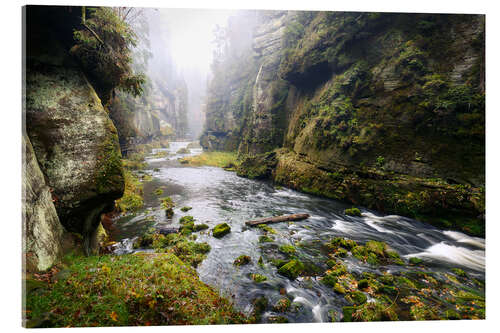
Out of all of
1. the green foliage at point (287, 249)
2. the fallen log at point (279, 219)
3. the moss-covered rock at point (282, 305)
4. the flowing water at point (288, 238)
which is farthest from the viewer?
the fallen log at point (279, 219)

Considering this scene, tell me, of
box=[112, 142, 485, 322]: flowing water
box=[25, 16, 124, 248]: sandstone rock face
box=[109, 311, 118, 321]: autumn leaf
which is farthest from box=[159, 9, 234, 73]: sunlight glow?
box=[112, 142, 485, 322]: flowing water

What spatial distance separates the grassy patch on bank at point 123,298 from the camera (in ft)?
8.71

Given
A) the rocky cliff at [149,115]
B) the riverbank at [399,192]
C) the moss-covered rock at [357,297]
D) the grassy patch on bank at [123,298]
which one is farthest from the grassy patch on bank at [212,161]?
the moss-covered rock at [357,297]

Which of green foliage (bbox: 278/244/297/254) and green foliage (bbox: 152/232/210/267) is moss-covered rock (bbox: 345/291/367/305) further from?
green foliage (bbox: 152/232/210/267)

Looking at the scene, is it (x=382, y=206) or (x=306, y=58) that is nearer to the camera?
(x=382, y=206)

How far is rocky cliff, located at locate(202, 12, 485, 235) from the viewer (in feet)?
17.8

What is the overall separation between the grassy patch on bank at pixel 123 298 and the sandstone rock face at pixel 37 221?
A: 41 cm

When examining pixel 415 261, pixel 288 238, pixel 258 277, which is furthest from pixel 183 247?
pixel 415 261

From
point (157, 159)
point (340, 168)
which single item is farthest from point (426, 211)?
point (157, 159)

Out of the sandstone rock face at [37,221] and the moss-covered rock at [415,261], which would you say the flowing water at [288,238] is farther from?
the sandstone rock face at [37,221]

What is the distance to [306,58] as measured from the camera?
15.4 meters

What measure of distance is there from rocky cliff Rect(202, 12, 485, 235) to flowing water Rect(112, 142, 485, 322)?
73 cm
